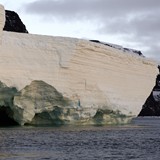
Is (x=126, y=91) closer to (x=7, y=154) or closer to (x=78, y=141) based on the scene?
(x=78, y=141)

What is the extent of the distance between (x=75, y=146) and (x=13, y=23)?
68.5 feet

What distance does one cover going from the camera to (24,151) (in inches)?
561

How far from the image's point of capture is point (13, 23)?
116 feet

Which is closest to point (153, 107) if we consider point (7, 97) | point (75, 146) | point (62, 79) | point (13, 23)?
point (13, 23)

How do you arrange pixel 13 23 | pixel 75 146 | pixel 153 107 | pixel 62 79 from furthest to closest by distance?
pixel 153 107
pixel 13 23
pixel 62 79
pixel 75 146

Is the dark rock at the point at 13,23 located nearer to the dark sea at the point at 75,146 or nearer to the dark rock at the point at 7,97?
the dark rock at the point at 7,97

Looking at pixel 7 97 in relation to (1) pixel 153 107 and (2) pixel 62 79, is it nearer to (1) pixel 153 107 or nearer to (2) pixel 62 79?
(2) pixel 62 79

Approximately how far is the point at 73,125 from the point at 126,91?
11.2 feet

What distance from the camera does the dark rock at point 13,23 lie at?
3497 cm

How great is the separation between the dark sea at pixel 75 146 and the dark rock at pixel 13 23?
15.9 m

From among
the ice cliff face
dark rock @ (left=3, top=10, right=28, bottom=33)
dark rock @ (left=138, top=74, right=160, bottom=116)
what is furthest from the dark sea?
dark rock @ (left=138, top=74, right=160, bottom=116)

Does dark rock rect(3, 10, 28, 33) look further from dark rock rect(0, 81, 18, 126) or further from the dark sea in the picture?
the dark sea

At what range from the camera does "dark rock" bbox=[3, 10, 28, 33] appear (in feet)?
115

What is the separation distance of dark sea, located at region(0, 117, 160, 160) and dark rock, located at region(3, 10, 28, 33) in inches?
627
